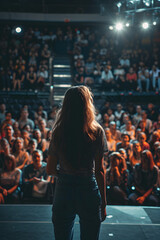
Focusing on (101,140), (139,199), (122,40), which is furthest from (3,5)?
(101,140)

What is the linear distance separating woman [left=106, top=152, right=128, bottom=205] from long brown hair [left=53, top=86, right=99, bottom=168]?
2850 millimetres

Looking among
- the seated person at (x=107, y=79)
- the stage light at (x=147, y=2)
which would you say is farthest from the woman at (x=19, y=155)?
the seated person at (x=107, y=79)

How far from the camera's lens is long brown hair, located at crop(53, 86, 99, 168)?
1.68 metres

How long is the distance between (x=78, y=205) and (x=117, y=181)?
9.59 feet

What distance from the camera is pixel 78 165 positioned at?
5.49 ft

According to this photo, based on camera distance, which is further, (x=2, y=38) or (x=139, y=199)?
(x=2, y=38)

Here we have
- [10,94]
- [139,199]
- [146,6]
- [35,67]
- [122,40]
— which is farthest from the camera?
[122,40]

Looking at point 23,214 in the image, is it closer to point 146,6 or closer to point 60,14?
point 146,6

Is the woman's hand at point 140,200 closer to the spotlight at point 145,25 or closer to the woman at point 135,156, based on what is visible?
A: the woman at point 135,156

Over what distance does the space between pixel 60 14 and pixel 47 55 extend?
370cm

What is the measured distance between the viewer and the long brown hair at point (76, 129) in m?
1.68

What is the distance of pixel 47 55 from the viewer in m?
13.0

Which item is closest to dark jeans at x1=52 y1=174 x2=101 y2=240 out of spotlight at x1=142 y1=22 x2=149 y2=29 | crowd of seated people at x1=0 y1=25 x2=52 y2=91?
spotlight at x1=142 y1=22 x2=149 y2=29

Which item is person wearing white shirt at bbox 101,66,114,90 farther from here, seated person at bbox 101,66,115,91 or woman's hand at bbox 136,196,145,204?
woman's hand at bbox 136,196,145,204
